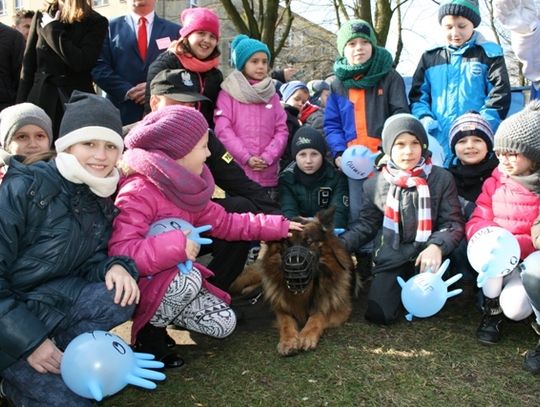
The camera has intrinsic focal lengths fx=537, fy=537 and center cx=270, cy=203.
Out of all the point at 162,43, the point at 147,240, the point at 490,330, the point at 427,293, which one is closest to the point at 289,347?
the point at 427,293

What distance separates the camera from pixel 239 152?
4.50 metres

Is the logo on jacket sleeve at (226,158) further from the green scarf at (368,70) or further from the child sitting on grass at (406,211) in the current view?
the green scarf at (368,70)

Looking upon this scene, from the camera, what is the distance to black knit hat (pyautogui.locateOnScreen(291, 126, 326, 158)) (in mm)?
4680

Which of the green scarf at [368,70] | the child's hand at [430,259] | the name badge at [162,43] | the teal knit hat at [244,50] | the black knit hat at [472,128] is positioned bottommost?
the child's hand at [430,259]

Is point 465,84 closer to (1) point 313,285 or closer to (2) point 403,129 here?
(2) point 403,129

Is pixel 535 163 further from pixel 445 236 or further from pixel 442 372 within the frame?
pixel 442 372

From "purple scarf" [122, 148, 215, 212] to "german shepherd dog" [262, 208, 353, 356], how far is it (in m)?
0.80

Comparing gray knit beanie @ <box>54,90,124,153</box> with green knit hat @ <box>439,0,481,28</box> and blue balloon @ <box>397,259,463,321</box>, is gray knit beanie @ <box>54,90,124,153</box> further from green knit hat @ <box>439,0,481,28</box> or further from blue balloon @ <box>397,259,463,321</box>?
green knit hat @ <box>439,0,481,28</box>

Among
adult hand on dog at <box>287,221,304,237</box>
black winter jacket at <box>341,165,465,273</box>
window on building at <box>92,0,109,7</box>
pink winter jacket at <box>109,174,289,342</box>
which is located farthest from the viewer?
window on building at <box>92,0,109,7</box>

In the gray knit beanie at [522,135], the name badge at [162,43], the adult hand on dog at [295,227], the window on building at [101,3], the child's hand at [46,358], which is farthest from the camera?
the window on building at [101,3]

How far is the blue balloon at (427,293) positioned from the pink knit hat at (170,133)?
1.59 meters

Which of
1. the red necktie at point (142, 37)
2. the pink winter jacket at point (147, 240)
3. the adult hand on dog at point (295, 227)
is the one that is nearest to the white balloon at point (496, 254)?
the adult hand on dog at point (295, 227)

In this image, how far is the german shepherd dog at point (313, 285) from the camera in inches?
145

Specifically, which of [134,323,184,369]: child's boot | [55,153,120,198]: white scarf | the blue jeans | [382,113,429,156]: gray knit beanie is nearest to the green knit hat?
[382,113,429,156]: gray knit beanie
